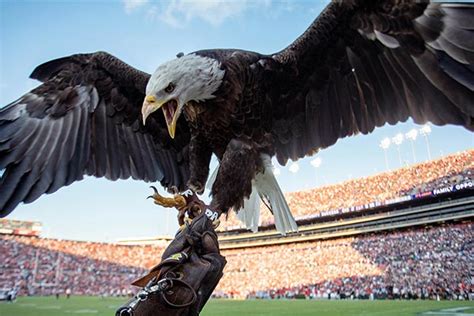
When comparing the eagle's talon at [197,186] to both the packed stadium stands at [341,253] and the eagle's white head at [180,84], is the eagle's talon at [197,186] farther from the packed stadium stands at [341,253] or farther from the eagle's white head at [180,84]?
the packed stadium stands at [341,253]

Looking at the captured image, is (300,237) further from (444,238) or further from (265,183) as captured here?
(265,183)

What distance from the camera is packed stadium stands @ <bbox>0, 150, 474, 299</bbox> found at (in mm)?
23953

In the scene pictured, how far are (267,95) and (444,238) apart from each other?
26.7 m

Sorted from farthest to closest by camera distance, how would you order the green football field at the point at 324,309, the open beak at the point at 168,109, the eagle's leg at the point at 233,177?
the green football field at the point at 324,309, the eagle's leg at the point at 233,177, the open beak at the point at 168,109

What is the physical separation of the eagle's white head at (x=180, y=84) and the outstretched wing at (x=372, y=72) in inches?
29.1

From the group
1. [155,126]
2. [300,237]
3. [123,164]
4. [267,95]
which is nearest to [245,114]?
[267,95]

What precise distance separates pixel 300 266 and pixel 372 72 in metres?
29.9

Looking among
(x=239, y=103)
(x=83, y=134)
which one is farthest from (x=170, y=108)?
(x=83, y=134)

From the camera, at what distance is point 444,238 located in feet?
86.0

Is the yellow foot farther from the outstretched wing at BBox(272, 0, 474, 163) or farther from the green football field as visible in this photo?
the green football field

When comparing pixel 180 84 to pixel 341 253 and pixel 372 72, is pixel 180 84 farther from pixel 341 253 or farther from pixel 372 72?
pixel 341 253

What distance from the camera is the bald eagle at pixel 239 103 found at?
2.78 meters

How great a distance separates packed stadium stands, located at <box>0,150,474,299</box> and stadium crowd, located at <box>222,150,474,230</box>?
108 millimetres

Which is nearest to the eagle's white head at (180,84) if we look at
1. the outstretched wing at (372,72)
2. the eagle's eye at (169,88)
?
the eagle's eye at (169,88)
